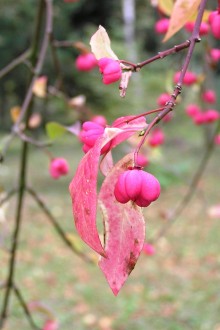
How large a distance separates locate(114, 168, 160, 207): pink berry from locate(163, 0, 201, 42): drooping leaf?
237mm

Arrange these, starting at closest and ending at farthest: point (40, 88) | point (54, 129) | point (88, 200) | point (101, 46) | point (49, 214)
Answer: point (88, 200)
point (101, 46)
point (54, 129)
point (49, 214)
point (40, 88)

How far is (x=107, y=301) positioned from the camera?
4125 millimetres

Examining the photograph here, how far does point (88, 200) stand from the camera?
0.44 meters

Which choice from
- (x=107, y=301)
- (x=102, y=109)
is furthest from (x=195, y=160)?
(x=107, y=301)

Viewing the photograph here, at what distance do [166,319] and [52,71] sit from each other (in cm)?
598

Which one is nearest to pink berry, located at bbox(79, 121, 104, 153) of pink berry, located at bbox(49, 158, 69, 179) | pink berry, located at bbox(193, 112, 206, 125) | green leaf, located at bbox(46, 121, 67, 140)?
green leaf, located at bbox(46, 121, 67, 140)

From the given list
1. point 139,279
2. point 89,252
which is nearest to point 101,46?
point 139,279

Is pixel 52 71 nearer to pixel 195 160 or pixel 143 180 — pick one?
pixel 195 160

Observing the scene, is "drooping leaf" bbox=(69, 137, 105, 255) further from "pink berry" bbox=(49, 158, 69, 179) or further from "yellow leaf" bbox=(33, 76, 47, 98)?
"yellow leaf" bbox=(33, 76, 47, 98)

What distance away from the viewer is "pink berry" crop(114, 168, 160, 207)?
454 mm

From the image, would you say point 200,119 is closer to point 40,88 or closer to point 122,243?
point 40,88

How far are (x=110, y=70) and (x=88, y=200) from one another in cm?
15

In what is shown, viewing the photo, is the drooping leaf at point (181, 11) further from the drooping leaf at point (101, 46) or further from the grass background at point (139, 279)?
the grass background at point (139, 279)

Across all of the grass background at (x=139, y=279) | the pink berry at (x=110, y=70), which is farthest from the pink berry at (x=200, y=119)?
the pink berry at (x=110, y=70)
